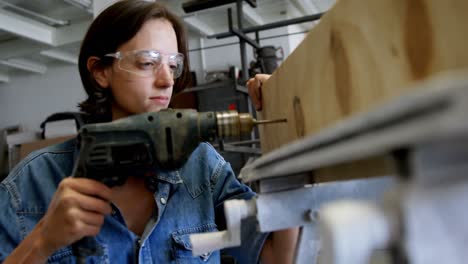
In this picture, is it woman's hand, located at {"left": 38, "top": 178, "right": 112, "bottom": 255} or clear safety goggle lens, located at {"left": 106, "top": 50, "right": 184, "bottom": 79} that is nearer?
woman's hand, located at {"left": 38, "top": 178, "right": 112, "bottom": 255}

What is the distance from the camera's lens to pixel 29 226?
985mm

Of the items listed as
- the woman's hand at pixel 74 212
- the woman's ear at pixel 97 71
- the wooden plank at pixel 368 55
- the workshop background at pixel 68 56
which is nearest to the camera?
the wooden plank at pixel 368 55

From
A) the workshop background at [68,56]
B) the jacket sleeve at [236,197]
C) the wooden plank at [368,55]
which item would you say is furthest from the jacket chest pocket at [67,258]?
the workshop background at [68,56]

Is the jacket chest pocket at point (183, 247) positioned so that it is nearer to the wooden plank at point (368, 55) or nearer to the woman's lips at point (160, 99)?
the woman's lips at point (160, 99)

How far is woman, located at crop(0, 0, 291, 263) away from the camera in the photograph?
3.27 feet

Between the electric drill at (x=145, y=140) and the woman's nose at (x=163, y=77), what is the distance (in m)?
0.21

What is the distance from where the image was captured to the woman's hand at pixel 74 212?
0.78 meters

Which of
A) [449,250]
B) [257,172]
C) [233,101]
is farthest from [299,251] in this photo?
[233,101]

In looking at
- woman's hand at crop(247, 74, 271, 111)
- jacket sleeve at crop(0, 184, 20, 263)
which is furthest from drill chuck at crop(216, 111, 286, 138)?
jacket sleeve at crop(0, 184, 20, 263)

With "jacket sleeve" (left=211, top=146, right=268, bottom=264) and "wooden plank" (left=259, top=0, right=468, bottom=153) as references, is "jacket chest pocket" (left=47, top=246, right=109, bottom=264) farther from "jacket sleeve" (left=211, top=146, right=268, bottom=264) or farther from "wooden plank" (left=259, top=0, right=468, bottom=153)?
"wooden plank" (left=259, top=0, right=468, bottom=153)

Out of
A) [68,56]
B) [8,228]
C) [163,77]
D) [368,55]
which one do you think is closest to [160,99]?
[163,77]

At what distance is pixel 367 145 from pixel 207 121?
528 millimetres

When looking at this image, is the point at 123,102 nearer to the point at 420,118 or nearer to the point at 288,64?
the point at 288,64

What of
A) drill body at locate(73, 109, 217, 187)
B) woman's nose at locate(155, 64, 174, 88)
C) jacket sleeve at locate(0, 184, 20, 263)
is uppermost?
woman's nose at locate(155, 64, 174, 88)
